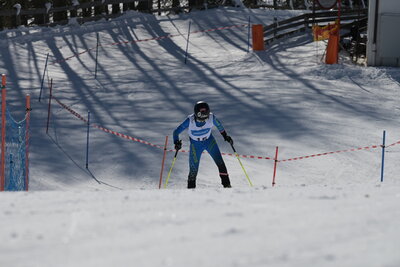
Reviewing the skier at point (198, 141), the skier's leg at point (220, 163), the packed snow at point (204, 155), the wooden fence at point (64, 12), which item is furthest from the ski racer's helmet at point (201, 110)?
the wooden fence at point (64, 12)

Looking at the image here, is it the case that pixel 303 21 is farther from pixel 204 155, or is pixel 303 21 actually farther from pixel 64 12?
pixel 204 155

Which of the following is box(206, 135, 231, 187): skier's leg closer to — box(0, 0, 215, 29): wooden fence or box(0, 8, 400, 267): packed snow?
box(0, 8, 400, 267): packed snow

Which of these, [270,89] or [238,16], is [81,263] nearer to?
[270,89]

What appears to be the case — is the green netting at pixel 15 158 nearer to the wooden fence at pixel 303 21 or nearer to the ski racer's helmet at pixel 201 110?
the ski racer's helmet at pixel 201 110

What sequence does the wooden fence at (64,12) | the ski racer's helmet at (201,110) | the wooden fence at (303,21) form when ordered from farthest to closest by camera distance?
the wooden fence at (64,12) → the wooden fence at (303,21) → the ski racer's helmet at (201,110)

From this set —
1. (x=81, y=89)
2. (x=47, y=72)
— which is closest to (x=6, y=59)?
(x=47, y=72)

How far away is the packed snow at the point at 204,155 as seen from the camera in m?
4.81

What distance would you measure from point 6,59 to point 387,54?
1123 centimetres

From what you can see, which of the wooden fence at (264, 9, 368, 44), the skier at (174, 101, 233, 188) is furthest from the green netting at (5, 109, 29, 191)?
the wooden fence at (264, 9, 368, 44)

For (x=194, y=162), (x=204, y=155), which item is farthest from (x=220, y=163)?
(x=204, y=155)

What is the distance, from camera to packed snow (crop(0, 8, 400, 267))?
4811 millimetres

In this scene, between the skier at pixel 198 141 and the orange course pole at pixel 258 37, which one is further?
the orange course pole at pixel 258 37

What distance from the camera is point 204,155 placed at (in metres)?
13.4

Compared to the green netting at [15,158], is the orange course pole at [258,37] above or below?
above
